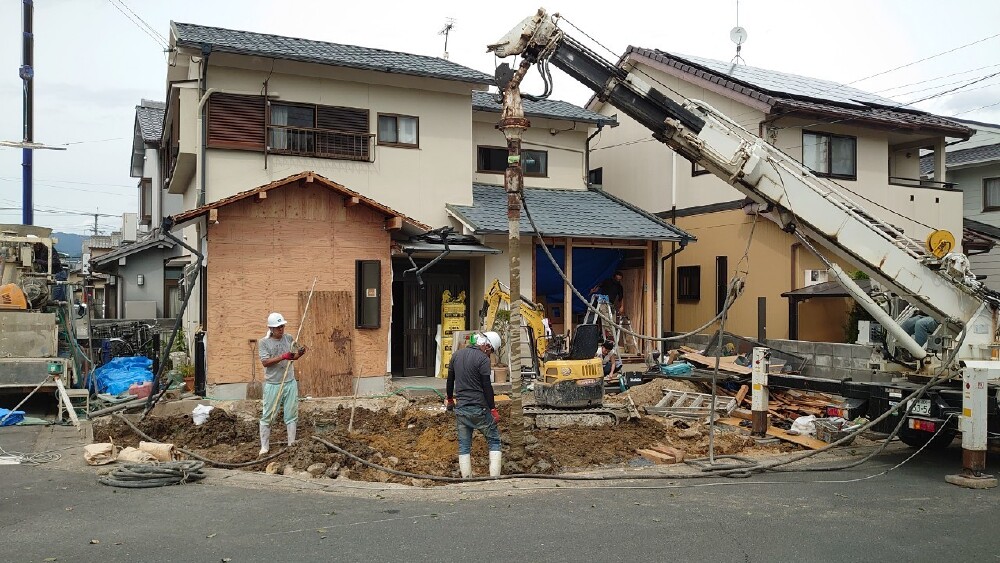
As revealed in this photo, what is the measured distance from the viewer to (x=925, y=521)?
7270mm

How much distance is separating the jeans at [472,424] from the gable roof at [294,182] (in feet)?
20.6

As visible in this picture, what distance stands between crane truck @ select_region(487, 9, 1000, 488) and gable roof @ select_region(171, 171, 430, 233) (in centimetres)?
504

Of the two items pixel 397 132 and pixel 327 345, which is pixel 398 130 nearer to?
pixel 397 132

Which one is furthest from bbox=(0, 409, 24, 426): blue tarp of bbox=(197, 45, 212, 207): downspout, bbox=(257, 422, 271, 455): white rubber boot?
bbox=(197, 45, 212, 207): downspout

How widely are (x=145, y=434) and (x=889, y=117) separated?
18.7 meters

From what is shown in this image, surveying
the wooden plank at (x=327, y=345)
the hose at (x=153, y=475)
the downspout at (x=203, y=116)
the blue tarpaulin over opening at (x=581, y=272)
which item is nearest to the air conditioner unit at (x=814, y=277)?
the blue tarpaulin over opening at (x=581, y=272)

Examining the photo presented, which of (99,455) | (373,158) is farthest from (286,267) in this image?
(99,455)

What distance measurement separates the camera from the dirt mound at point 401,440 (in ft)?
31.9

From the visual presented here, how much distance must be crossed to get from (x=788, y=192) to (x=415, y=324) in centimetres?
942

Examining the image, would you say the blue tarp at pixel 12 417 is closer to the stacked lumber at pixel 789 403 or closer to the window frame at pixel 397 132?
the window frame at pixel 397 132

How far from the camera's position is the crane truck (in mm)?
9523

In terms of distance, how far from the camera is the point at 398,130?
58.1 feet

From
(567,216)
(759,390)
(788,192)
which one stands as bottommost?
(759,390)

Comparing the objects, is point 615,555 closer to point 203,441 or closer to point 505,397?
point 203,441
